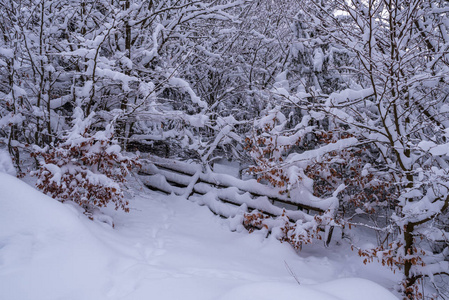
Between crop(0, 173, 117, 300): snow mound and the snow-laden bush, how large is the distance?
126 centimetres

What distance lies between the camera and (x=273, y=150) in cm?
543

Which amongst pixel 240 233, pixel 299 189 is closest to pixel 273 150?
pixel 299 189

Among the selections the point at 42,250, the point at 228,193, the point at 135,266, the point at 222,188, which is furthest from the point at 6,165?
the point at 222,188

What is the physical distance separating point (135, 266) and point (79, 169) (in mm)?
2284

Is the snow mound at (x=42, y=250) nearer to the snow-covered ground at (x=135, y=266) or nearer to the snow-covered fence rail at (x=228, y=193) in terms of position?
the snow-covered ground at (x=135, y=266)

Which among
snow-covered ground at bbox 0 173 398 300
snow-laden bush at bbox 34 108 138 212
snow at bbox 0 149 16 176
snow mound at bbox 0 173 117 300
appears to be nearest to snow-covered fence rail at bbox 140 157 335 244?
snow-covered ground at bbox 0 173 398 300

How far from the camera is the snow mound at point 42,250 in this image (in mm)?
2316

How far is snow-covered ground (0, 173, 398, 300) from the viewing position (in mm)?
2371

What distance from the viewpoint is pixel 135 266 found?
3.22 m

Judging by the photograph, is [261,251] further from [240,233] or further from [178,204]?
[178,204]

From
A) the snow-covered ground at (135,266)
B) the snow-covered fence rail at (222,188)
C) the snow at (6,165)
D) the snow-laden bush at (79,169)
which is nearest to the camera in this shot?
the snow-covered ground at (135,266)

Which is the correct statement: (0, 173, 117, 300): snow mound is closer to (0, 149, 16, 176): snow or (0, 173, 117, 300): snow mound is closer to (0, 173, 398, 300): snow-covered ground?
(0, 173, 398, 300): snow-covered ground

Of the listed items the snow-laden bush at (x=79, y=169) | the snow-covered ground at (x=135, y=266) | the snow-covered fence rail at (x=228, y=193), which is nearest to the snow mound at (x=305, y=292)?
the snow-covered ground at (x=135, y=266)

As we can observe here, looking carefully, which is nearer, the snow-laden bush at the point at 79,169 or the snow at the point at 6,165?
the snow-laden bush at the point at 79,169
